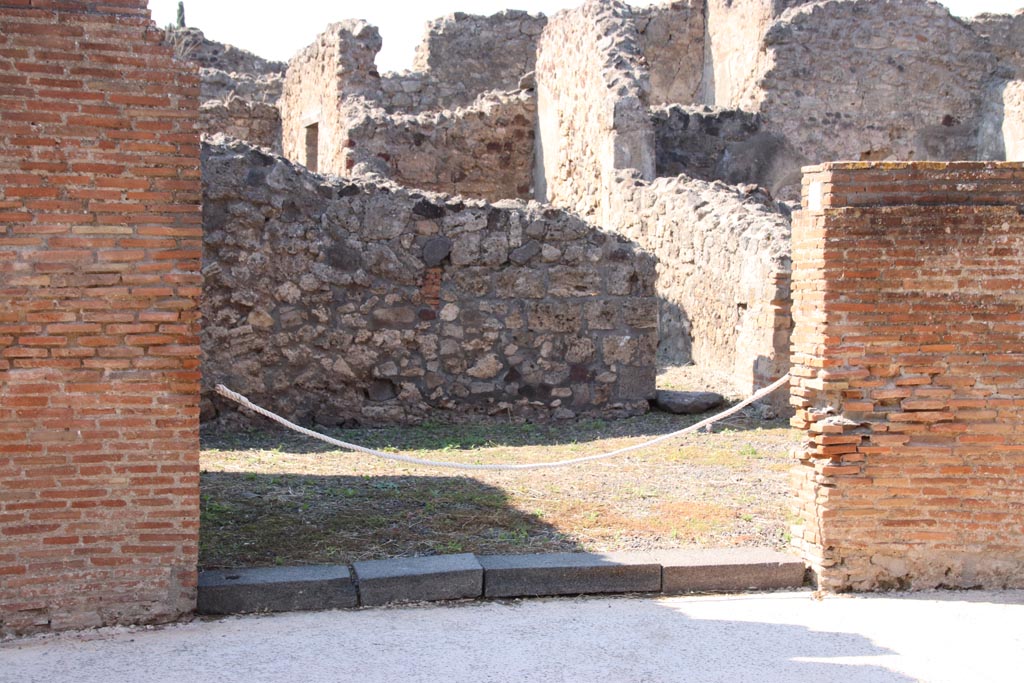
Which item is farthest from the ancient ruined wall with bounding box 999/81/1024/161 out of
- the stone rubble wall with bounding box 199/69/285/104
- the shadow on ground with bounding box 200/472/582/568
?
the shadow on ground with bounding box 200/472/582/568

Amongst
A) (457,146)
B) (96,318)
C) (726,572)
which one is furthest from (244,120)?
(726,572)

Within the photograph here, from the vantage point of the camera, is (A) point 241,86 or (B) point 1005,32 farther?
(B) point 1005,32

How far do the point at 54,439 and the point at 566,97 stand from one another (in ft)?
31.8

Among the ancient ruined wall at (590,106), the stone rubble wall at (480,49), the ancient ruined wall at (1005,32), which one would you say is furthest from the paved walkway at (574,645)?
the ancient ruined wall at (1005,32)

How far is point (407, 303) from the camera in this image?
9.01 meters

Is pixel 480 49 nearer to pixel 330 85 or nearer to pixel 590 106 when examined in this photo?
pixel 330 85

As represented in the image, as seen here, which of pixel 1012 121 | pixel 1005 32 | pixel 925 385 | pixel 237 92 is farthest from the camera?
pixel 1005 32

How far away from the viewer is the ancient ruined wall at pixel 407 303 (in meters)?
8.67

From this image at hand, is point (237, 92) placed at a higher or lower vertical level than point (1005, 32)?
lower

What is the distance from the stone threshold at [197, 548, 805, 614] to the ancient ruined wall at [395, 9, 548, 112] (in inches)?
596

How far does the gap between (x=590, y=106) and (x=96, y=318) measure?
8857mm

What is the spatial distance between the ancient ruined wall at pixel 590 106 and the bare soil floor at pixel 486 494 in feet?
14.1

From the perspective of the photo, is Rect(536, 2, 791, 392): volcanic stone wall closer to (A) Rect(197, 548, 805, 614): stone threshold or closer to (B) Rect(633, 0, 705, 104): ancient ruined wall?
(A) Rect(197, 548, 805, 614): stone threshold

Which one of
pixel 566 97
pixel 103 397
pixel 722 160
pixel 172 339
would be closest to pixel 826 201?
pixel 172 339
